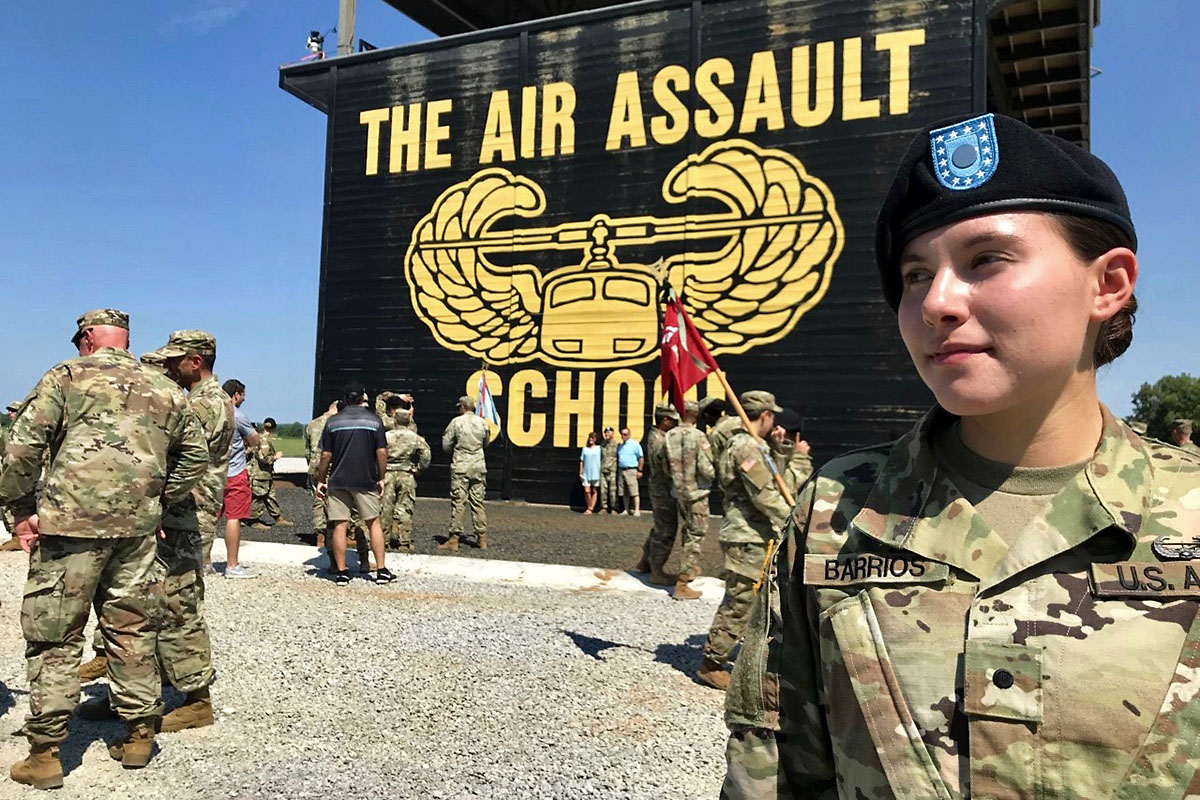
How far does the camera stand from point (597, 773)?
13.0ft

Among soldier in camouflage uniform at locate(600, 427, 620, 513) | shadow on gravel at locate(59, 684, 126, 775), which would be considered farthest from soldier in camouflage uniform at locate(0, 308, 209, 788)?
soldier in camouflage uniform at locate(600, 427, 620, 513)

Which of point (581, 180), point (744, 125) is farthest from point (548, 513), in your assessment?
point (744, 125)

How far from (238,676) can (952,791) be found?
5.24m

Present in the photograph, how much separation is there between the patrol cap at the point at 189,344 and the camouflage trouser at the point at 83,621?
59.7 inches

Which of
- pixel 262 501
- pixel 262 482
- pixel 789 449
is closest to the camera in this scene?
pixel 789 449

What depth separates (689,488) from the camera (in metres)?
8.23

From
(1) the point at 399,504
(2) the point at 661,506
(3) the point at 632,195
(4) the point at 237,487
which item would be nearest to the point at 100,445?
(4) the point at 237,487

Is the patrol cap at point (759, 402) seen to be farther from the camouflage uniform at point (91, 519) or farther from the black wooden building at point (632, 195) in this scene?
the black wooden building at point (632, 195)

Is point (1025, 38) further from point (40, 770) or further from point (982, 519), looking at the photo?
point (40, 770)

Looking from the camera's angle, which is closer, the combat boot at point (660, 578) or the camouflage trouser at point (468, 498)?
the combat boot at point (660, 578)

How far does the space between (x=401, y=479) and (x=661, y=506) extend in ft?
12.4

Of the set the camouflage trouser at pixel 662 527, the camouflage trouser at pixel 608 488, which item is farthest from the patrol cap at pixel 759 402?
the camouflage trouser at pixel 608 488

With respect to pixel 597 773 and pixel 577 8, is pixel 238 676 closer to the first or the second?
pixel 597 773

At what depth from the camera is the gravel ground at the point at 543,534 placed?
10.2 meters
